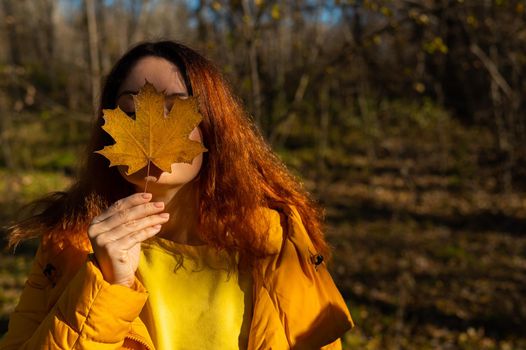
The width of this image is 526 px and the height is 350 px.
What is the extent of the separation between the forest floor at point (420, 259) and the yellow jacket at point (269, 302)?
2.59 m

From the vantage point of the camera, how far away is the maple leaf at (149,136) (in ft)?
3.66

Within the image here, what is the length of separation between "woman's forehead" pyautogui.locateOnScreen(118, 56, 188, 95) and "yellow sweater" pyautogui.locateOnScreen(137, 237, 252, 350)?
40cm

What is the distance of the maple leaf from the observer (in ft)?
3.66

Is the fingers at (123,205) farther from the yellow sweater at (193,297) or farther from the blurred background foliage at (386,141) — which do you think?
the blurred background foliage at (386,141)

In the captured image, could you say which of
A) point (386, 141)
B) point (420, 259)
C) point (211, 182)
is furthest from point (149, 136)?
point (386, 141)

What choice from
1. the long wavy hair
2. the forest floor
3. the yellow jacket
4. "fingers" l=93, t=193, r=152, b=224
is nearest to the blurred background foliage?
the forest floor

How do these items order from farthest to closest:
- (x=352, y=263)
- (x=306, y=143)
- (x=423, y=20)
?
1. (x=306, y=143)
2. (x=352, y=263)
3. (x=423, y=20)

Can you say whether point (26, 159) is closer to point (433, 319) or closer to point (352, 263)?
point (352, 263)

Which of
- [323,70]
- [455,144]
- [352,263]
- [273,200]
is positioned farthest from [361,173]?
[273,200]

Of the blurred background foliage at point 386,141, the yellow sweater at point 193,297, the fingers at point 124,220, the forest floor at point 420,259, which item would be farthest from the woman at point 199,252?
the forest floor at point 420,259

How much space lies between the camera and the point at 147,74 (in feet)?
4.18

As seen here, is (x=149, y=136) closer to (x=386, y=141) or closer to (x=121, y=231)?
(x=121, y=231)

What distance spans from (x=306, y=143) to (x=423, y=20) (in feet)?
31.7

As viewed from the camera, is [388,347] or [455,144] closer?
[388,347]
